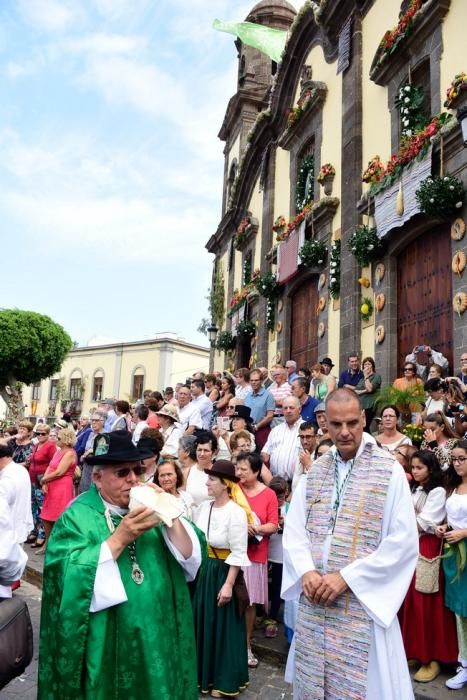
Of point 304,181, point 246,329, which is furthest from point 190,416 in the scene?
point 246,329

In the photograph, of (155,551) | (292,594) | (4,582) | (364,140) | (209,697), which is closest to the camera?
(155,551)

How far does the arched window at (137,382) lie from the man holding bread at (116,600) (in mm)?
42078

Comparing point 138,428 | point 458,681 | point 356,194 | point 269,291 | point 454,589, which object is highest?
point 356,194

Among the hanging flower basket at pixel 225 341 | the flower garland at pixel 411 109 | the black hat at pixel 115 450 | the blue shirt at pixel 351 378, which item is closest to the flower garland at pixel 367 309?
the blue shirt at pixel 351 378

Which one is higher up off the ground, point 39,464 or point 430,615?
point 39,464

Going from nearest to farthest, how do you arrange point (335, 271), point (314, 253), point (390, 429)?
point (390, 429) → point (335, 271) → point (314, 253)

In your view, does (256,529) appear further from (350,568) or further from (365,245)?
(365,245)

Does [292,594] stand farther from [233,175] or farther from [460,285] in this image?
[233,175]

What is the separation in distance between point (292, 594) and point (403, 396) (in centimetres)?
579

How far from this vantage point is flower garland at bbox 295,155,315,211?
16.4 metres

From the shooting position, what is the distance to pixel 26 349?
37469 millimetres

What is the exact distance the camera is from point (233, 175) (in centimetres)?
2612

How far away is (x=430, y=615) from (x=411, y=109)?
972cm

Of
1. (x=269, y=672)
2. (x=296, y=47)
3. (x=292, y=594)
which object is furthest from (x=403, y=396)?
(x=296, y=47)
